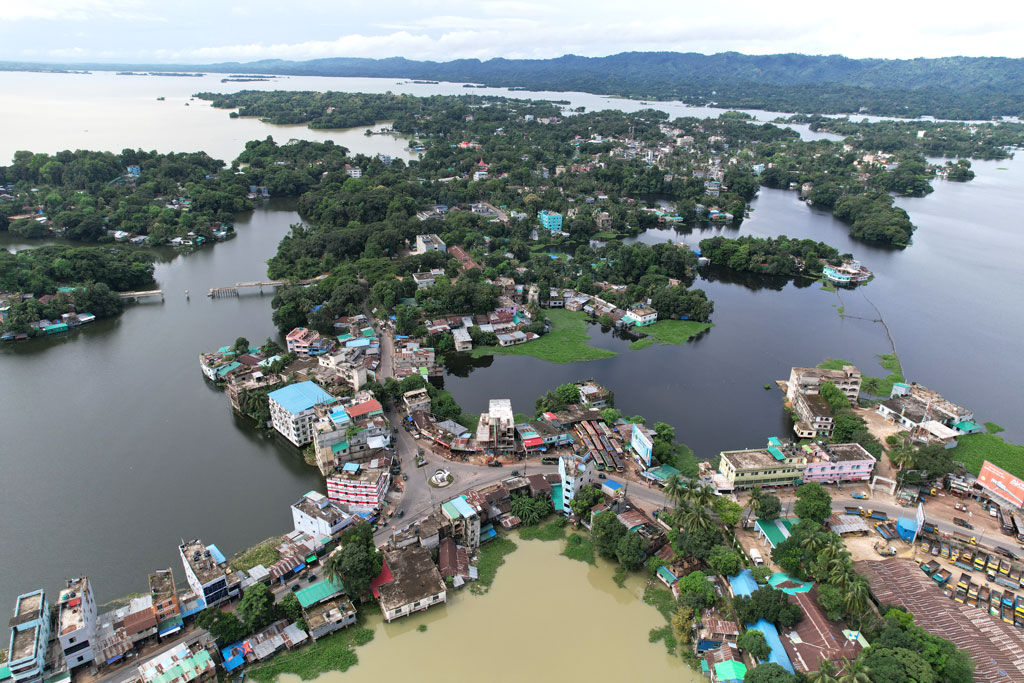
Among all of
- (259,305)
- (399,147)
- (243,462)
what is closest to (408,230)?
(259,305)

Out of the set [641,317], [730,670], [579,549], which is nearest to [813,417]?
[641,317]

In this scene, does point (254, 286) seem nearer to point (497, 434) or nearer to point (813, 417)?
point (497, 434)

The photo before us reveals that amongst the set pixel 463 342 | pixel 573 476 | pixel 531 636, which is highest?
pixel 573 476

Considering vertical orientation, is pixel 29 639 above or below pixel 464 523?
above

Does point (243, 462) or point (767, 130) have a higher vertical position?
point (767, 130)

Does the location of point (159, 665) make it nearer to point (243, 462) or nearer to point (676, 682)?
point (243, 462)

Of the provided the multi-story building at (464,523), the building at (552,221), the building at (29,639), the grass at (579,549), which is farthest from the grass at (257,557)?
the building at (552,221)
